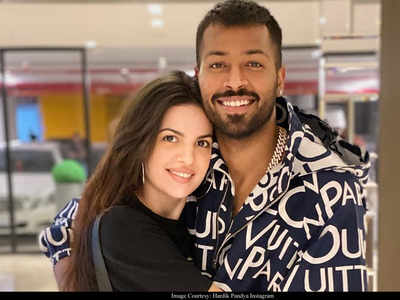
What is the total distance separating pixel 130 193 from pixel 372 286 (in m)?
0.53

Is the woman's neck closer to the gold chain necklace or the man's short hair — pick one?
the gold chain necklace

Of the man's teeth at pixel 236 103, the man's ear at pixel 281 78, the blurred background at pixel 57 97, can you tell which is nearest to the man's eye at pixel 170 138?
the man's teeth at pixel 236 103

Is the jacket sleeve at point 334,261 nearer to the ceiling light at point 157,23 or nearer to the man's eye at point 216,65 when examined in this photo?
the man's eye at point 216,65

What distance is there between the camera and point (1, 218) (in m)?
4.20

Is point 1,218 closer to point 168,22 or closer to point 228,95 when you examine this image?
point 168,22

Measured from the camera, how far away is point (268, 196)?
707 millimetres

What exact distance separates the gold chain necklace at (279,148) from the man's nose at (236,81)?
15 cm

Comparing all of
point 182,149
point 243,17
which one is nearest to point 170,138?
point 182,149

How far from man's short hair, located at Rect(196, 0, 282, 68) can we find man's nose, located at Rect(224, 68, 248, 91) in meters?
0.07

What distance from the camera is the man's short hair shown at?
0.68 metres

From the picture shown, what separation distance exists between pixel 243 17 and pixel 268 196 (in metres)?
0.30

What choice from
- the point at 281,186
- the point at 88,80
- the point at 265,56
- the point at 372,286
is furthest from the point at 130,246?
the point at 88,80

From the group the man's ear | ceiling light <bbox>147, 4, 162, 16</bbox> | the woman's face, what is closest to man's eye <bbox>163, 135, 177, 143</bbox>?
the woman's face

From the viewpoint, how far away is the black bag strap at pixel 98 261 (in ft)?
2.27
